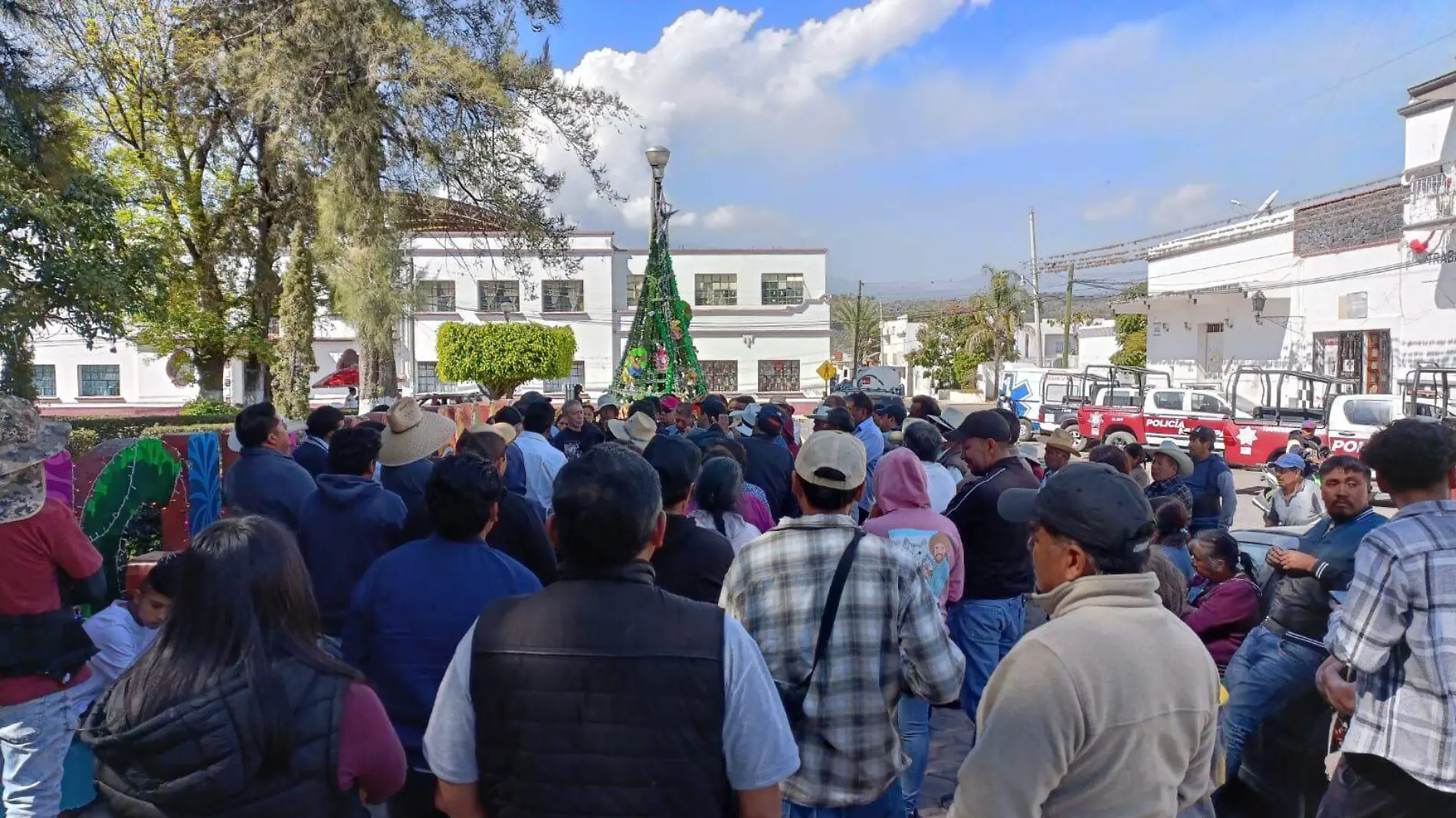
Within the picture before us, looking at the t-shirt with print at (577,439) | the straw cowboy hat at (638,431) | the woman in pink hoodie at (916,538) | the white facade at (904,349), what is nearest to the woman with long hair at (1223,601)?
the woman in pink hoodie at (916,538)

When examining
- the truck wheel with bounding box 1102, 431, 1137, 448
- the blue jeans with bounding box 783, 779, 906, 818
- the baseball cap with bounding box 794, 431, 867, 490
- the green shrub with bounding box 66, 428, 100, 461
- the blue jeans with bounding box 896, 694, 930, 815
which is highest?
the baseball cap with bounding box 794, 431, 867, 490

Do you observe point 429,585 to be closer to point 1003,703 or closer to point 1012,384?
point 1003,703

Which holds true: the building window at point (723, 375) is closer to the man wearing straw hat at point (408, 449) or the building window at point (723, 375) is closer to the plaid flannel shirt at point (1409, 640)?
the man wearing straw hat at point (408, 449)

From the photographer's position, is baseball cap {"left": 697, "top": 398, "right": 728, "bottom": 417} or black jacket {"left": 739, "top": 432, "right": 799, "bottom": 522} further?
baseball cap {"left": 697, "top": 398, "right": 728, "bottom": 417}

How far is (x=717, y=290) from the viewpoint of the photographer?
4581cm

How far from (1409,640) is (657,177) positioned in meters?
15.5

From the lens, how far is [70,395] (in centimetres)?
4188

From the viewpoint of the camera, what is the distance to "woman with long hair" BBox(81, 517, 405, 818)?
1865 mm

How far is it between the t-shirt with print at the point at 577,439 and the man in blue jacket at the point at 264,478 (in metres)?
4.17

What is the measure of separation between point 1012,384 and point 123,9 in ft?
78.9

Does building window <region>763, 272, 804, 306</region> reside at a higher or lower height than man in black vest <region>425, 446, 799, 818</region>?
higher

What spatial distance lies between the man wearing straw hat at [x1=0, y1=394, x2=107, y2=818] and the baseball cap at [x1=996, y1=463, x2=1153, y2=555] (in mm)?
3320

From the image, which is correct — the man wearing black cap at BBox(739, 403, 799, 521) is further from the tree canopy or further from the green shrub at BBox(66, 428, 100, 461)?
the tree canopy

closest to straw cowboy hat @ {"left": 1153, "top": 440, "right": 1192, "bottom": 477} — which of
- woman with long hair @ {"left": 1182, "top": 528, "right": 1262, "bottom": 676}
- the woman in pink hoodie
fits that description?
woman with long hair @ {"left": 1182, "top": 528, "right": 1262, "bottom": 676}
